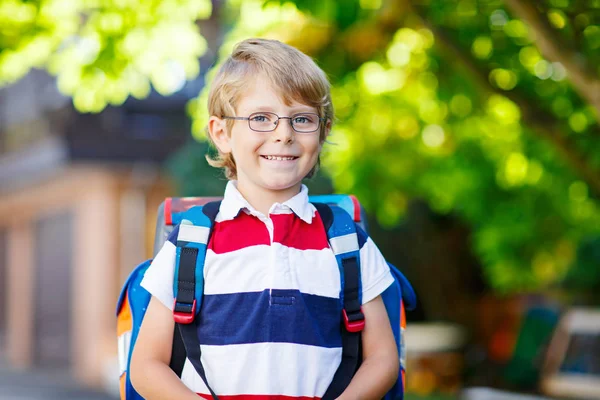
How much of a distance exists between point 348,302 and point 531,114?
4.08m

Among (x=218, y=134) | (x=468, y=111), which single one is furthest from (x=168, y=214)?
(x=468, y=111)

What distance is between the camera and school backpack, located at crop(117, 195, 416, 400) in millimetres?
2268

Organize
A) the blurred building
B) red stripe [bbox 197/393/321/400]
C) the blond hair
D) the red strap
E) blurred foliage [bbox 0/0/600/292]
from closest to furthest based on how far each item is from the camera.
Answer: red stripe [bbox 197/393/321/400] → the blond hair → the red strap → blurred foliage [bbox 0/0/600/292] → the blurred building

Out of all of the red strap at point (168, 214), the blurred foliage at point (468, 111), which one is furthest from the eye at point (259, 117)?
the blurred foliage at point (468, 111)

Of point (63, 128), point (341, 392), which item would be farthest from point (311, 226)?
point (63, 128)

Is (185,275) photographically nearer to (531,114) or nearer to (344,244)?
(344,244)

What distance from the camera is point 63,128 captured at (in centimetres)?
1636

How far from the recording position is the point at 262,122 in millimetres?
2357

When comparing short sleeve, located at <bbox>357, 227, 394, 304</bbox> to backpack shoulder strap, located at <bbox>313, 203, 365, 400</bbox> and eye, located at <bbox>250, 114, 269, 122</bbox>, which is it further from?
eye, located at <bbox>250, 114, 269, 122</bbox>

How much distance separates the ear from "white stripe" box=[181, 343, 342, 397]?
538mm

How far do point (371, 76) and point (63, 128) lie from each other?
9.06 m

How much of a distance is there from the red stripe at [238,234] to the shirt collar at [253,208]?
0.02 meters

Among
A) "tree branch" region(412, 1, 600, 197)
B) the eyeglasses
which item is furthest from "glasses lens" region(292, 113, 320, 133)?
"tree branch" region(412, 1, 600, 197)

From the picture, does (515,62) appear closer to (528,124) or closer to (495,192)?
(528,124)
